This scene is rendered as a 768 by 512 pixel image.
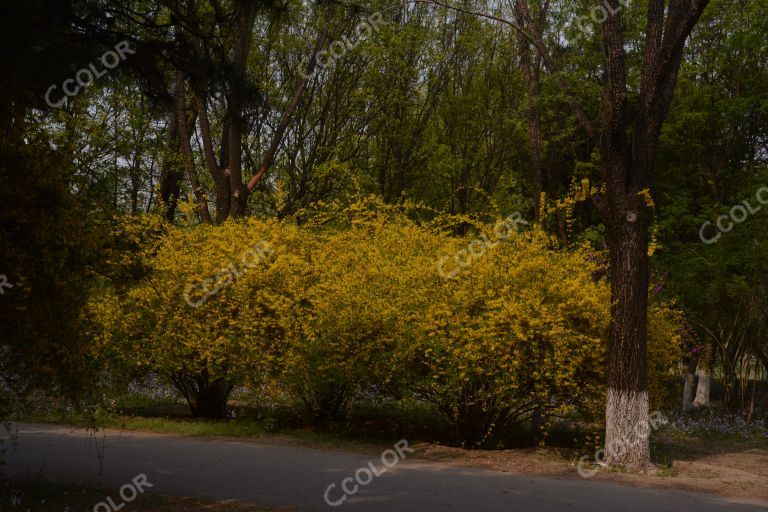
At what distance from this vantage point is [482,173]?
24828 millimetres

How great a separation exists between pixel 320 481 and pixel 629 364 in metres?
4.26

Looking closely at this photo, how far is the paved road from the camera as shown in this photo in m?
7.38

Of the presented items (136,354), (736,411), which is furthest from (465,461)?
(736,411)

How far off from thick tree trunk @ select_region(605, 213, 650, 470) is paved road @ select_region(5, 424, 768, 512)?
1.20m

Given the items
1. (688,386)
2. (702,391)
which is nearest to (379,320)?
(688,386)

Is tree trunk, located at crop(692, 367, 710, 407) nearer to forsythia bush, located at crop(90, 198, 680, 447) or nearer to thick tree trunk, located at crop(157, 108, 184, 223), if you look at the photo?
forsythia bush, located at crop(90, 198, 680, 447)

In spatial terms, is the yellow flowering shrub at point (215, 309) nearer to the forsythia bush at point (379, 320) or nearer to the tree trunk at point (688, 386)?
the forsythia bush at point (379, 320)

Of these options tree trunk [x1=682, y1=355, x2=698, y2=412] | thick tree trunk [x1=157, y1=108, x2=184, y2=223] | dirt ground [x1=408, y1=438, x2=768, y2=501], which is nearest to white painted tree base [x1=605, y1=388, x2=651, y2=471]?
dirt ground [x1=408, y1=438, x2=768, y2=501]

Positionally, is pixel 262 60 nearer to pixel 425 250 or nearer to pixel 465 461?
pixel 425 250

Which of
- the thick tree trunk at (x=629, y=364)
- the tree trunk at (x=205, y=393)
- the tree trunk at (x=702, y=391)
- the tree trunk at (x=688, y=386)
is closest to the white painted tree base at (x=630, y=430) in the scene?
the thick tree trunk at (x=629, y=364)

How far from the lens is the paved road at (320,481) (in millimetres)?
7379

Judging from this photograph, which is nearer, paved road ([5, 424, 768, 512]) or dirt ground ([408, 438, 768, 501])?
paved road ([5, 424, 768, 512])

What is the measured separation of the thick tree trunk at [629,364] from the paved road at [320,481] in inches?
47.3

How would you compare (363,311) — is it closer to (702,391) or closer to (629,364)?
(629,364)
